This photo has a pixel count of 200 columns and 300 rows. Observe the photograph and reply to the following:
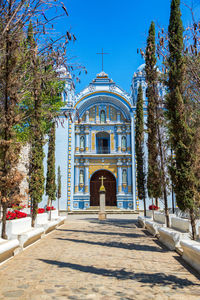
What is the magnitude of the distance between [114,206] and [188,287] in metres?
20.9

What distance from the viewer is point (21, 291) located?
372cm

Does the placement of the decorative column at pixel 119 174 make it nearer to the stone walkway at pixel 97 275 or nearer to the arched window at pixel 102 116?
the arched window at pixel 102 116

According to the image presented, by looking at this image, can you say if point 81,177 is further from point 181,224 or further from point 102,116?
point 181,224

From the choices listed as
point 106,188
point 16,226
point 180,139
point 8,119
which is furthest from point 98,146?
point 8,119

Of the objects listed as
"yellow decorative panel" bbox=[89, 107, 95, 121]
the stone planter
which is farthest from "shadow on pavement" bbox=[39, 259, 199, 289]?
"yellow decorative panel" bbox=[89, 107, 95, 121]

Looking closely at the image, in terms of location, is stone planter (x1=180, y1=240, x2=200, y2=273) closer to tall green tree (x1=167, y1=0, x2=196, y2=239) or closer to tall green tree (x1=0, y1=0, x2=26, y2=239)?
tall green tree (x1=167, y1=0, x2=196, y2=239)

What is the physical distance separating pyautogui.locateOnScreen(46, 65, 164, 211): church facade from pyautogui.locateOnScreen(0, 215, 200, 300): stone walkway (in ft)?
57.5

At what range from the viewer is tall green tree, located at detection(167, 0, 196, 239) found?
23.4 feet

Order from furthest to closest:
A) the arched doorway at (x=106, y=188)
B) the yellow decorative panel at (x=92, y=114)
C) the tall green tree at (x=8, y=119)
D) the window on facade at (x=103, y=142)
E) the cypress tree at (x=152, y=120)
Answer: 1. the yellow decorative panel at (x=92, y=114)
2. the window on facade at (x=103, y=142)
3. the arched doorway at (x=106, y=188)
4. the cypress tree at (x=152, y=120)
5. the tall green tree at (x=8, y=119)

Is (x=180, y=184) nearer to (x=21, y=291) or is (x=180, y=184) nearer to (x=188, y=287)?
(x=188, y=287)

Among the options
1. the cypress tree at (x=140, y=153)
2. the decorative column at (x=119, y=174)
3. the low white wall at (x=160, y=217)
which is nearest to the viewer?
the low white wall at (x=160, y=217)

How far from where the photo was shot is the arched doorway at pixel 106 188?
25.0 meters

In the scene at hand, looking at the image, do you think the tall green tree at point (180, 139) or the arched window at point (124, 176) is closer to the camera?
the tall green tree at point (180, 139)

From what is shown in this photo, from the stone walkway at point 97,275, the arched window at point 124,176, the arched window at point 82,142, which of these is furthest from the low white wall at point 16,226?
the arched window at point 82,142
